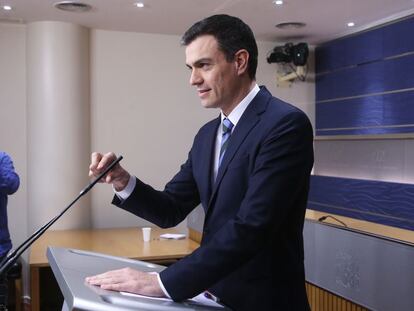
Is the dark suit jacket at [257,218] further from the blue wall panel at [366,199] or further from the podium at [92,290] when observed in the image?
the blue wall panel at [366,199]

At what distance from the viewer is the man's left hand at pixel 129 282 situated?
867 millimetres

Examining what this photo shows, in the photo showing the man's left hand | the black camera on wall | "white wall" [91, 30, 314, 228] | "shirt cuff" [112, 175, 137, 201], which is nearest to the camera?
the man's left hand

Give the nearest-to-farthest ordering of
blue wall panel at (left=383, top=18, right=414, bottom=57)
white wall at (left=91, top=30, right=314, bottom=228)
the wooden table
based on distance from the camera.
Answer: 1. the wooden table
2. blue wall panel at (left=383, top=18, right=414, bottom=57)
3. white wall at (left=91, top=30, right=314, bottom=228)

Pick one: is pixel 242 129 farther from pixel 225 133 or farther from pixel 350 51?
pixel 350 51

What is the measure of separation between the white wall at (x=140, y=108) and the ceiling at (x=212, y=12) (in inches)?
8.7

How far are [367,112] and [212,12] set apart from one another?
1821 mm

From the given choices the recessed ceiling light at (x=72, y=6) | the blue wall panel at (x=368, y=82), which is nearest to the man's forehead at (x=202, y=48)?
the recessed ceiling light at (x=72, y=6)

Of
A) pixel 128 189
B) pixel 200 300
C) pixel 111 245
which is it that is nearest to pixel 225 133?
pixel 128 189

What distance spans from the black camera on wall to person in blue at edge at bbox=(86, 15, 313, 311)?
4.22 metres

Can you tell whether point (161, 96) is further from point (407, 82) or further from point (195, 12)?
point (407, 82)

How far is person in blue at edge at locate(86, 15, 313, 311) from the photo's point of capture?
0.96 metres

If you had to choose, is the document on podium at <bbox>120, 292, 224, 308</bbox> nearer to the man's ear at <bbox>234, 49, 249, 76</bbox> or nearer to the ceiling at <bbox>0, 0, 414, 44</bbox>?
the man's ear at <bbox>234, 49, 249, 76</bbox>

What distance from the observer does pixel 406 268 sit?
1677 mm

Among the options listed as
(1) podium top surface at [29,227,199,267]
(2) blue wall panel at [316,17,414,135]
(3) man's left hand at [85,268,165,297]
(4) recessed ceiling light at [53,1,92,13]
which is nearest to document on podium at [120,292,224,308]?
(3) man's left hand at [85,268,165,297]
